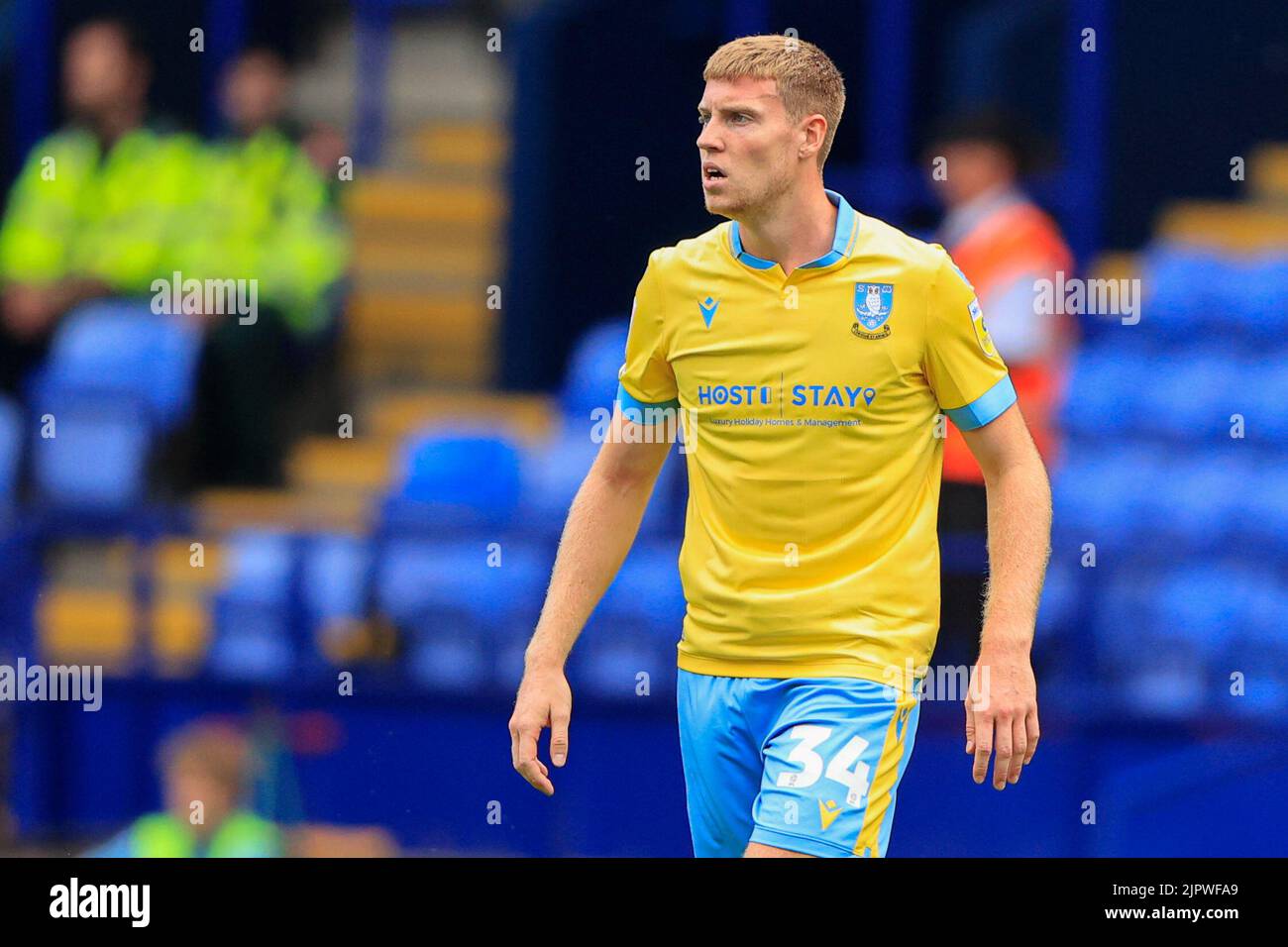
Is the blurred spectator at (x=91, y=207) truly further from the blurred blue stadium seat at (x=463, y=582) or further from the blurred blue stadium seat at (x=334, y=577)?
the blurred blue stadium seat at (x=463, y=582)

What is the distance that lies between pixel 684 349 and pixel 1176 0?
6.16 meters

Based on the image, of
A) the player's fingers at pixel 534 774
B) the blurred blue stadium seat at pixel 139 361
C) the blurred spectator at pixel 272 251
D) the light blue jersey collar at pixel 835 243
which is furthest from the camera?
the blurred spectator at pixel 272 251

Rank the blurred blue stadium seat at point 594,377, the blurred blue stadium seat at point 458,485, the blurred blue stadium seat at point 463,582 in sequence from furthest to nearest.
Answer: the blurred blue stadium seat at point 594,377 → the blurred blue stadium seat at point 458,485 → the blurred blue stadium seat at point 463,582

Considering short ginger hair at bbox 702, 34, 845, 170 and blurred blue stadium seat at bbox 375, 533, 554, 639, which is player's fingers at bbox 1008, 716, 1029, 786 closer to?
short ginger hair at bbox 702, 34, 845, 170

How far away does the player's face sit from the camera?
4258mm

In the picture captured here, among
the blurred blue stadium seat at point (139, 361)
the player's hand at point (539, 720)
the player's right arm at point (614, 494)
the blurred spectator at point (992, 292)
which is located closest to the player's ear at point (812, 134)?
the player's right arm at point (614, 494)

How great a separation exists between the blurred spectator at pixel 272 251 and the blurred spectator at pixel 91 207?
0.17 meters

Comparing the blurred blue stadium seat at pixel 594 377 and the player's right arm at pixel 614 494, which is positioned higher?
the blurred blue stadium seat at pixel 594 377

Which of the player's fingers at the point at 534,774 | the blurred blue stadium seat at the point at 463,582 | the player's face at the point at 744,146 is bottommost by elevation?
the player's fingers at the point at 534,774

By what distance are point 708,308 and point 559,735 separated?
0.83m

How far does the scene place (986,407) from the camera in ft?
14.1

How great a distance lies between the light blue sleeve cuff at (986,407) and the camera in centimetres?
429
